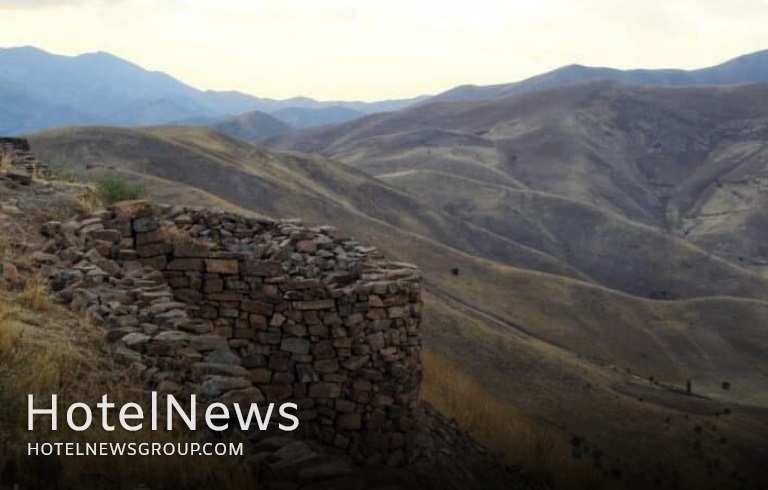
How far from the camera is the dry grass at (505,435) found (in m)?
11.4

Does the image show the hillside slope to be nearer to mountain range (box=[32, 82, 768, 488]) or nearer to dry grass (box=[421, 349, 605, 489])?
mountain range (box=[32, 82, 768, 488])

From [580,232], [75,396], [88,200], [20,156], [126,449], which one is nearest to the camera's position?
[126,449]

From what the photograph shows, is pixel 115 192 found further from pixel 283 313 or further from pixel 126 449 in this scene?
pixel 126 449

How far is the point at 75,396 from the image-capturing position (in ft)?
19.8

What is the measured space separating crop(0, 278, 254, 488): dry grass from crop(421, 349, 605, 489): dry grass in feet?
20.3

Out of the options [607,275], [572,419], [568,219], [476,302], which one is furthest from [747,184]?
[572,419]

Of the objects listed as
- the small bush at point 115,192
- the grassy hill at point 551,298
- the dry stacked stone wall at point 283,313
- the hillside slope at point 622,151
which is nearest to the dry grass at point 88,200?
the small bush at point 115,192

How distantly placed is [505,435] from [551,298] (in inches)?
1260

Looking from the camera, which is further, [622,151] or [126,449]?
[622,151]

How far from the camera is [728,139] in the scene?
356ft

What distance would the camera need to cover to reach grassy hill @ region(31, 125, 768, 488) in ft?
75.0

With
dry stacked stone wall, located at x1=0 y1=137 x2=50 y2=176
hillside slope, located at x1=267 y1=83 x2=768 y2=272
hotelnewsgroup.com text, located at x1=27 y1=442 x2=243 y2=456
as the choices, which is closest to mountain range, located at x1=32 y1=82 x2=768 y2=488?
hillside slope, located at x1=267 y1=83 x2=768 y2=272

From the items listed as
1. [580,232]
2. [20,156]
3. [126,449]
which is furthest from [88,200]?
[580,232]

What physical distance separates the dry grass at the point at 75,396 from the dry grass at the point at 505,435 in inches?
244
